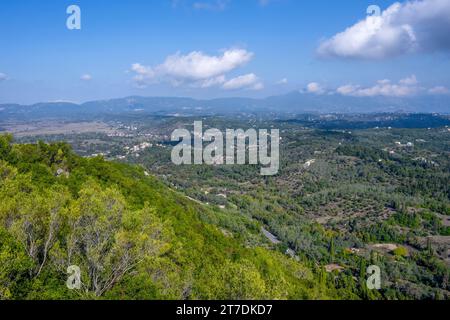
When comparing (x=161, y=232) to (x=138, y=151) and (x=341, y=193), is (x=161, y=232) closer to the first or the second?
(x=341, y=193)

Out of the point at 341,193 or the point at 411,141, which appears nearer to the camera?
the point at 341,193

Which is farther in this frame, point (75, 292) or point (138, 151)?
point (138, 151)

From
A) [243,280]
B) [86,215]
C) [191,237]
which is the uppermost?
[86,215]

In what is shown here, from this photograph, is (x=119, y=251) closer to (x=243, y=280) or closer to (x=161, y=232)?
(x=161, y=232)

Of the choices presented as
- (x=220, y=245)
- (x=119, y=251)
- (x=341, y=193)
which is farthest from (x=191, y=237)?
(x=341, y=193)

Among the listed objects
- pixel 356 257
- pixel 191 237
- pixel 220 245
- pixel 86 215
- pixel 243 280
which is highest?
pixel 86 215

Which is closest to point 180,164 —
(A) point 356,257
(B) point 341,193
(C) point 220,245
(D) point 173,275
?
(B) point 341,193

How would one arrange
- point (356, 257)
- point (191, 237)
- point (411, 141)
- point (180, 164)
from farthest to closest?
point (411, 141) → point (180, 164) → point (356, 257) → point (191, 237)
